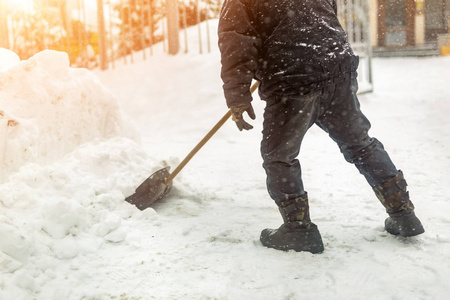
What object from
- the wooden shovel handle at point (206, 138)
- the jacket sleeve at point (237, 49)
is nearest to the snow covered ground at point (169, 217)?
the wooden shovel handle at point (206, 138)

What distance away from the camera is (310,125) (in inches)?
92.7

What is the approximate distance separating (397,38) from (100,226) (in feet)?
46.8

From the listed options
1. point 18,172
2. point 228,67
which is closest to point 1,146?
point 18,172

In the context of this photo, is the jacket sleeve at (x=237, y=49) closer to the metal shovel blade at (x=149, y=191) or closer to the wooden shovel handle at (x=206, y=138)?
the wooden shovel handle at (x=206, y=138)

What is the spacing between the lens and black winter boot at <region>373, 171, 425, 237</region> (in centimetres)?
238

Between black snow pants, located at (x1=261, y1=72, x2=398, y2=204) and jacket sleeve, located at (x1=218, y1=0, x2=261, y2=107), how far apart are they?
17 centimetres

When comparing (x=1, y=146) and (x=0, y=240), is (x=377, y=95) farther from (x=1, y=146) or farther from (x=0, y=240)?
(x=0, y=240)

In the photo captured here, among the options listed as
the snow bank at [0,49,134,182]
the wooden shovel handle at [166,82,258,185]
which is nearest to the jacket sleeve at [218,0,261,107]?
the wooden shovel handle at [166,82,258,185]

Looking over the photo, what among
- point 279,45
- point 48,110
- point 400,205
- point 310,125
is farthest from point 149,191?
point 400,205

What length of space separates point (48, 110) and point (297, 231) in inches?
76.6

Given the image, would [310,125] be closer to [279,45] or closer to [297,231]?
[279,45]

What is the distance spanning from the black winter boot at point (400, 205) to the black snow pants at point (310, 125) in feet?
0.13

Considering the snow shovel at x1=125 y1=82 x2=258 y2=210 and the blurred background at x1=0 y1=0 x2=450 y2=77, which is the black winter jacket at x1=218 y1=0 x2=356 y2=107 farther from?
the blurred background at x1=0 y1=0 x2=450 y2=77

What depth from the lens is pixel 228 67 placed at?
230 cm
